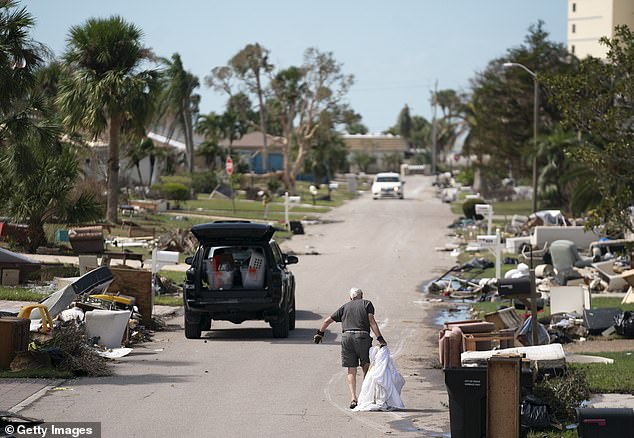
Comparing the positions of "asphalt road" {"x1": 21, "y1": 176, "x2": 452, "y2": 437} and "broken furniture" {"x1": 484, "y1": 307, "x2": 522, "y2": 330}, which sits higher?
"broken furniture" {"x1": 484, "y1": 307, "x2": 522, "y2": 330}

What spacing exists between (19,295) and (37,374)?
8.97 m

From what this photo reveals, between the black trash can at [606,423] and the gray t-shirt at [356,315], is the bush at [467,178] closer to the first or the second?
the gray t-shirt at [356,315]

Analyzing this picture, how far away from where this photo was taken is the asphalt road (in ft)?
40.0

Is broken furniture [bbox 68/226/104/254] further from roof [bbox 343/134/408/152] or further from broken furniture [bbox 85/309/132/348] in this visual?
roof [bbox 343/134/408/152]

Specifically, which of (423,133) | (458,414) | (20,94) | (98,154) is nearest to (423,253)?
(98,154)

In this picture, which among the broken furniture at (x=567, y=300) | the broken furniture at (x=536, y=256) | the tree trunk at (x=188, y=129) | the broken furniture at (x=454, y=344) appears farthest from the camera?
the tree trunk at (x=188, y=129)

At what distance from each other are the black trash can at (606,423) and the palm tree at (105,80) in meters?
32.1

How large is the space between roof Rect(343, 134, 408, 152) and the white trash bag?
143 metres

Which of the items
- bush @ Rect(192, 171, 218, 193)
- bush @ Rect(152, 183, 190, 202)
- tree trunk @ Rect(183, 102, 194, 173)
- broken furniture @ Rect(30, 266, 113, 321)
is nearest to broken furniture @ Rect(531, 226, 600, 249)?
broken furniture @ Rect(30, 266, 113, 321)

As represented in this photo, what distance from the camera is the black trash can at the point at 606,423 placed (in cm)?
1027

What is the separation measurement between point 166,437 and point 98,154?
4294 cm

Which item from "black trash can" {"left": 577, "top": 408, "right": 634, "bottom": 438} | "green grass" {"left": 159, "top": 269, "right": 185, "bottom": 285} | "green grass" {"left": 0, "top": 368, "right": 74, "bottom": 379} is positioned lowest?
"green grass" {"left": 159, "top": 269, "right": 185, "bottom": 285}

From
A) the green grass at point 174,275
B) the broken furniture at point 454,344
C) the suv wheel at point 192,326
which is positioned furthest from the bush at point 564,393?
the green grass at point 174,275

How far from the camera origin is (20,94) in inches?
873
